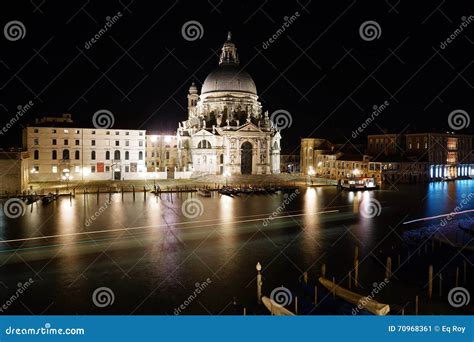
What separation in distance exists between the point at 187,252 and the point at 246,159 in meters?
41.9

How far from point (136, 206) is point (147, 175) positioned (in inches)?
793

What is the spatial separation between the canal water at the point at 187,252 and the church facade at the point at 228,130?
25030 millimetres

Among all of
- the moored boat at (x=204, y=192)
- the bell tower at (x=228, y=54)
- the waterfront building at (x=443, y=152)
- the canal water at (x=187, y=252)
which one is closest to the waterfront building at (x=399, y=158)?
the waterfront building at (x=443, y=152)

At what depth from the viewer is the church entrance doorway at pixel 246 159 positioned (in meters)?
61.5

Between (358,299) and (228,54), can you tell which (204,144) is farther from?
(358,299)

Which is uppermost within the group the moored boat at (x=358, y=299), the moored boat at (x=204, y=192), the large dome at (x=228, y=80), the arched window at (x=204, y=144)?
the large dome at (x=228, y=80)

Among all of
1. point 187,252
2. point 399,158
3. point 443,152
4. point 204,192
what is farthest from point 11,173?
point 443,152

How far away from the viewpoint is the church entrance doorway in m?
61.5

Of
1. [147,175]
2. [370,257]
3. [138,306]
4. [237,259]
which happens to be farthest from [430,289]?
[147,175]

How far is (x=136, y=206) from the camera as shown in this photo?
34625 mm

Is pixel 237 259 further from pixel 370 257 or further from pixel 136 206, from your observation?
pixel 136 206

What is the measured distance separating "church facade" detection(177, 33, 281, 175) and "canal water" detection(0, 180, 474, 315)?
25030mm

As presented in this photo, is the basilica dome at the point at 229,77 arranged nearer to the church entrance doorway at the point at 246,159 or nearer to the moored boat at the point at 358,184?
the church entrance doorway at the point at 246,159

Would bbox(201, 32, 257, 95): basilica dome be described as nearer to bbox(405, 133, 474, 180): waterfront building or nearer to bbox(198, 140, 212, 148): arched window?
bbox(198, 140, 212, 148): arched window
